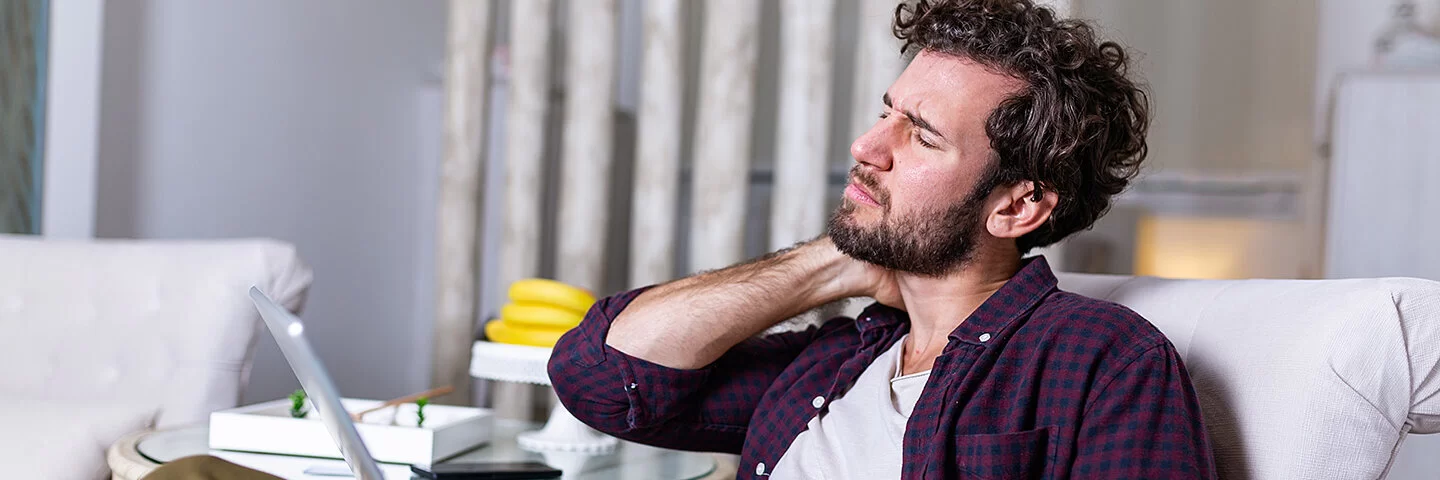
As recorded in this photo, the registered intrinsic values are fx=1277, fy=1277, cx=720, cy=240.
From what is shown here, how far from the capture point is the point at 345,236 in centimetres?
396

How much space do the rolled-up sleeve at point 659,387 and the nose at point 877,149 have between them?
1.16 ft

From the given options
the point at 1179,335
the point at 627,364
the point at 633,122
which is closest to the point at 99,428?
the point at 627,364

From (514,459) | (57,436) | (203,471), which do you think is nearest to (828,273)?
(514,459)

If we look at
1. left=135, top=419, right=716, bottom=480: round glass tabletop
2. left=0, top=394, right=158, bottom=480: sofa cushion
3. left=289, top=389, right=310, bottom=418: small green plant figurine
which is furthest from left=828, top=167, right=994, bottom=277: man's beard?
left=0, top=394, right=158, bottom=480: sofa cushion

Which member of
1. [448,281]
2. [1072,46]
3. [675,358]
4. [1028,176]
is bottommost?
[448,281]

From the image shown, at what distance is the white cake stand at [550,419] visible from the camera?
6.57 feet

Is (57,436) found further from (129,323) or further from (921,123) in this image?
(921,123)

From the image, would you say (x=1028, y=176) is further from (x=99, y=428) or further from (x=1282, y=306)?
(x=99, y=428)

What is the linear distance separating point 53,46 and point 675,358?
208 cm

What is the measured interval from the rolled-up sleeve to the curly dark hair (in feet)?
1.31

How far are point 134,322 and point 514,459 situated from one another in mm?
804

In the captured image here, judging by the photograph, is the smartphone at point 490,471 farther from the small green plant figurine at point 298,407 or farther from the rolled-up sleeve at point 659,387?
the small green plant figurine at point 298,407

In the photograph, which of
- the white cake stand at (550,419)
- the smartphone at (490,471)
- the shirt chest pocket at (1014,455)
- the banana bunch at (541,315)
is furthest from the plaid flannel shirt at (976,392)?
the banana bunch at (541,315)

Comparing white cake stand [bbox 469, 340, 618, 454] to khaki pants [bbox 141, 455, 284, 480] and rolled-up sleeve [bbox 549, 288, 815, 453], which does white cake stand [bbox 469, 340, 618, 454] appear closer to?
rolled-up sleeve [bbox 549, 288, 815, 453]
